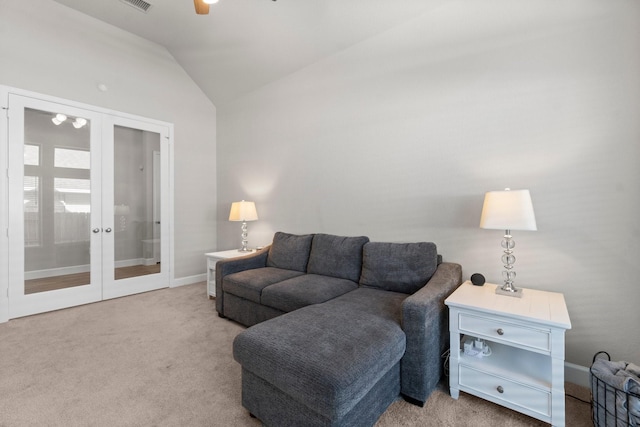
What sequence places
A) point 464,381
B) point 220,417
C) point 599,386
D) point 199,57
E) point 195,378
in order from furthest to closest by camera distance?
point 199,57 < point 195,378 < point 464,381 < point 220,417 < point 599,386

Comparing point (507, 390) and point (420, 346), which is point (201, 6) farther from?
point (507, 390)

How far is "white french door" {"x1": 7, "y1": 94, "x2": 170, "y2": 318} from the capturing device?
10.1 feet

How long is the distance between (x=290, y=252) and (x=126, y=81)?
3.20 m

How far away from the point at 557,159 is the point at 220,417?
2691 millimetres

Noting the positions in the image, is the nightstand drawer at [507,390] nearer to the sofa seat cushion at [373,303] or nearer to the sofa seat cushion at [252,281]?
the sofa seat cushion at [373,303]

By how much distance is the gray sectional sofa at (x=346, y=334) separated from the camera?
1.27 metres

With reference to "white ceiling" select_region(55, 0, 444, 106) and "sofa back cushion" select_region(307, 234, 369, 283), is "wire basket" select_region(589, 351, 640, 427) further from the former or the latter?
"white ceiling" select_region(55, 0, 444, 106)

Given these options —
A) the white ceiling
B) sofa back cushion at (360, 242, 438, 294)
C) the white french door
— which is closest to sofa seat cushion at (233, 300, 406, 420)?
sofa back cushion at (360, 242, 438, 294)

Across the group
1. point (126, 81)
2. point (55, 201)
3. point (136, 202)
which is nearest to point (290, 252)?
point (136, 202)

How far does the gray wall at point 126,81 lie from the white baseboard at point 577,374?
14.8ft

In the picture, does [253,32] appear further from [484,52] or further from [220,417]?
[220,417]

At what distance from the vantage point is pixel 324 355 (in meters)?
1.32

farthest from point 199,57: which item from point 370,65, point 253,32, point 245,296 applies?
point 245,296

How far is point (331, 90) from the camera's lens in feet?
10.7
